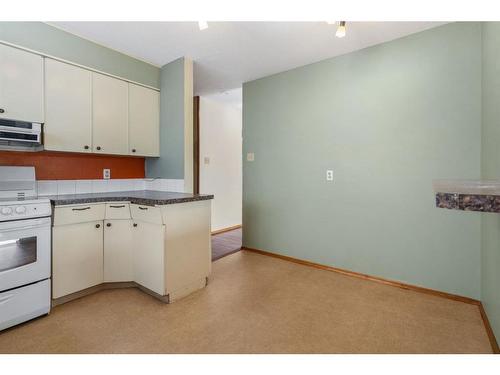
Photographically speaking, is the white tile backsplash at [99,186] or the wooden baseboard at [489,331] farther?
the white tile backsplash at [99,186]

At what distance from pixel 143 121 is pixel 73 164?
0.83 meters

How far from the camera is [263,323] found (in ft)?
5.93

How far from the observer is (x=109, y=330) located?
5.62ft

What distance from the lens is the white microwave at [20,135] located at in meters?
1.91


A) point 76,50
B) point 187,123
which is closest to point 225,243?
point 187,123

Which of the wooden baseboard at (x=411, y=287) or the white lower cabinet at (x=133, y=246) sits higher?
the white lower cabinet at (x=133, y=246)

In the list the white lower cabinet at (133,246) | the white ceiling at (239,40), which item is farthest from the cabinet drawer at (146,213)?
the white ceiling at (239,40)

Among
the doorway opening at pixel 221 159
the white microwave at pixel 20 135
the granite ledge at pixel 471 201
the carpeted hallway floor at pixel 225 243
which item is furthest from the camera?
the doorway opening at pixel 221 159

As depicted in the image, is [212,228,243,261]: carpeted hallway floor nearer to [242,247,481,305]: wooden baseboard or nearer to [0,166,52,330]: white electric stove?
[242,247,481,305]: wooden baseboard

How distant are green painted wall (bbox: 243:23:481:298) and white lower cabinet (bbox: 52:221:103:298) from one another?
194cm

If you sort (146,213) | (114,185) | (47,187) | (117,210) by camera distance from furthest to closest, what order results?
(114,185)
(47,187)
(117,210)
(146,213)

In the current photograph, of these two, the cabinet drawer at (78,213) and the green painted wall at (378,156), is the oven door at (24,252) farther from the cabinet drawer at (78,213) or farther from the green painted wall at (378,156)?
the green painted wall at (378,156)

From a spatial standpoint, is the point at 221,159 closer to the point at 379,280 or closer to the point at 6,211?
the point at 379,280
